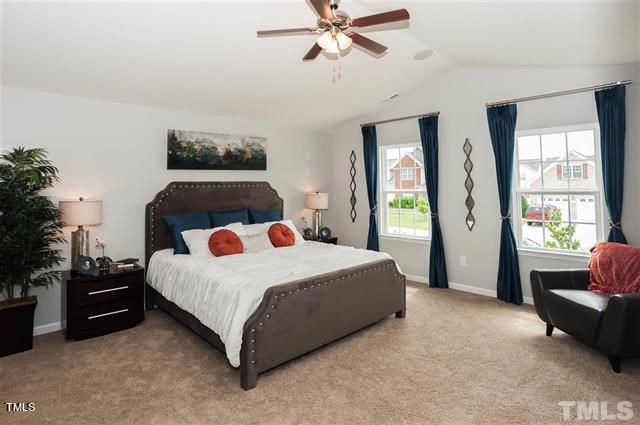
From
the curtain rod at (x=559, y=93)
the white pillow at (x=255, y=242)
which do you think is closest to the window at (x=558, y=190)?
the curtain rod at (x=559, y=93)

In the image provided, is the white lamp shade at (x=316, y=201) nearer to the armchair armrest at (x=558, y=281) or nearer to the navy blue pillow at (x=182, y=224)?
the navy blue pillow at (x=182, y=224)

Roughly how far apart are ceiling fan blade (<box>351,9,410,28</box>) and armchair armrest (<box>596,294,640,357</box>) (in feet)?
8.07

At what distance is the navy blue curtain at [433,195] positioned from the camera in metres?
4.81

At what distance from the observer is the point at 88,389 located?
244 cm

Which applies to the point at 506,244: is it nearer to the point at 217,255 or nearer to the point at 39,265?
the point at 217,255

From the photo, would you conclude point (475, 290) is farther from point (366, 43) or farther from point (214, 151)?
point (214, 151)

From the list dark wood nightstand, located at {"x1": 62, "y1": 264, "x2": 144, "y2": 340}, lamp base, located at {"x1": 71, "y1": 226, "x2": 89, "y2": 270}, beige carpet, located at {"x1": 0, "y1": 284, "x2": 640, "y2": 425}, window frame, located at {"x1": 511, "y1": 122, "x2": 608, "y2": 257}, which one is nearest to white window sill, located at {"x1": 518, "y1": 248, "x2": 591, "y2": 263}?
window frame, located at {"x1": 511, "y1": 122, "x2": 608, "y2": 257}

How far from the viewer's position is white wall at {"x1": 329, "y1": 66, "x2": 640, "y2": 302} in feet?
11.3

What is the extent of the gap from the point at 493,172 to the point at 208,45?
11.8 ft

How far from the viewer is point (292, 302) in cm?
265

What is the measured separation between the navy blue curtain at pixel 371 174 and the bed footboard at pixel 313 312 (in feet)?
6.57

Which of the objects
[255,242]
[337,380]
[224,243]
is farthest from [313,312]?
[255,242]

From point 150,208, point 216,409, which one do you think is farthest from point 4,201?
point 216,409

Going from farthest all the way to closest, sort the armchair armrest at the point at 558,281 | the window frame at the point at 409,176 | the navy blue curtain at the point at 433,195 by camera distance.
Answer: the window frame at the point at 409,176 → the navy blue curtain at the point at 433,195 → the armchair armrest at the point at 558,281
